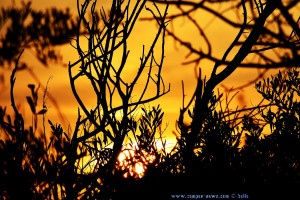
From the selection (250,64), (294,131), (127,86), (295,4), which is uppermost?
(295,4)

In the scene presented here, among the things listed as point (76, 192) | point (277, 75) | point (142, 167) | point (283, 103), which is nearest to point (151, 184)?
point (142, 167)

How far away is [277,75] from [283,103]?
33 centimetres

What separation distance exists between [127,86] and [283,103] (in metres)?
1.28

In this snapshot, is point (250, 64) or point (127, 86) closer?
point (127, 86)

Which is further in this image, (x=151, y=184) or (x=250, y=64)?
(x=250, y=64)

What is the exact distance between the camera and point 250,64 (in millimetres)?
4707

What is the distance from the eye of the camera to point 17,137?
3395 mm

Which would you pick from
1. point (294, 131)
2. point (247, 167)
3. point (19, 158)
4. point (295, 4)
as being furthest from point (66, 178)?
point (295, 4)

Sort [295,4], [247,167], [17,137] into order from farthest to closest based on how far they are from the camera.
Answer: [295,4] → [17,137] → [247,167]

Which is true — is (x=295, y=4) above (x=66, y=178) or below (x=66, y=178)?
above

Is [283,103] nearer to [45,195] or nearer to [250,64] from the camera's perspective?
[250,64]

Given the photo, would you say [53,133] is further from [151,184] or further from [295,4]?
[295,4]

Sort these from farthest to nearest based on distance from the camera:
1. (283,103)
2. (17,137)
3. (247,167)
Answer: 1. (283,103)
2. (17,137)
3. (247,167)

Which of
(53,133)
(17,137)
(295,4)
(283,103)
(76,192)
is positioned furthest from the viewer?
(295,4)
